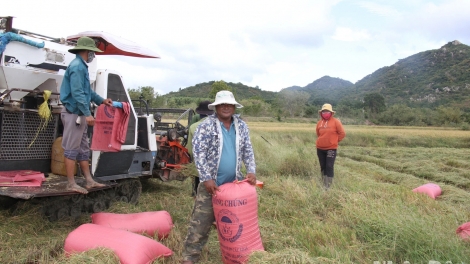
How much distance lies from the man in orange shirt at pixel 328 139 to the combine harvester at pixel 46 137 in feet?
11.5

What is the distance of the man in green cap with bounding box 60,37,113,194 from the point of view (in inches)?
169

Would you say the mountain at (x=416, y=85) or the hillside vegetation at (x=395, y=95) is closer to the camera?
the hillside vegetation at (x=395, y=95)

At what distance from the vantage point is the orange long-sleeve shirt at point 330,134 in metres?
7.48

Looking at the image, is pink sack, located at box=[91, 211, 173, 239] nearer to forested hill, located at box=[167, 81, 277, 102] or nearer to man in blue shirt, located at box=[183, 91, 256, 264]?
man in blue shirt, located at box=[183, 91, 256, 264]

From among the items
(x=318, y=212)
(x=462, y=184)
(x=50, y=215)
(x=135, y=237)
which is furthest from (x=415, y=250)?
(x=462, y=184)

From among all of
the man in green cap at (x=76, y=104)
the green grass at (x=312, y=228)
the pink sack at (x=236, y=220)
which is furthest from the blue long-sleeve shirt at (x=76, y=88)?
the pink sack at (x=236, y=220)

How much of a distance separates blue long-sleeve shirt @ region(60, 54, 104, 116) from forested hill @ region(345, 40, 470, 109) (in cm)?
6381

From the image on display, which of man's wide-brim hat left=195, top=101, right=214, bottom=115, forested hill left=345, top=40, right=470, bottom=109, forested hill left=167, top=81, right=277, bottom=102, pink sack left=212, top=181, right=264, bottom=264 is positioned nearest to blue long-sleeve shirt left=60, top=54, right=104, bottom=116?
man's wide-brim hat left=195, top=101, right=214, bottom=115

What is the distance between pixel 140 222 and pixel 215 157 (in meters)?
1.34

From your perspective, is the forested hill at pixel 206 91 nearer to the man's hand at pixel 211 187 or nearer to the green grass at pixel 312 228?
the green grass at pixel 312 228

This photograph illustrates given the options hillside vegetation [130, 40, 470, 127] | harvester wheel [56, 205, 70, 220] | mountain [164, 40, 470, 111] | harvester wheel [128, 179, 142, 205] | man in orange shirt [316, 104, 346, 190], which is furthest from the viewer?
mountain [164, 40, 470, 111]

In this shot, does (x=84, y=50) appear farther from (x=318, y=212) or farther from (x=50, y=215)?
(x=318, y=212)

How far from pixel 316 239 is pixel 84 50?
11.2 ft

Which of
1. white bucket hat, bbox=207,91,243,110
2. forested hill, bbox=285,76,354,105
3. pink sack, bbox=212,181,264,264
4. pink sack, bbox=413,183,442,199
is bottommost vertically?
pink sack, bbox=413,183,442,199
